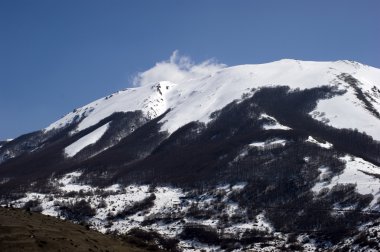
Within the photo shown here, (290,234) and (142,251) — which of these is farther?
(290,234)

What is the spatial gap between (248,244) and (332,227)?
27.2 m

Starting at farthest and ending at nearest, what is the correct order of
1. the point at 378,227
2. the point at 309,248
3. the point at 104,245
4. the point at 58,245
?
1. the point at 309,248
2. the point at 378,227
3. the point at 104,245
4. the point at 58,245

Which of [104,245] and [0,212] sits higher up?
[0,212]

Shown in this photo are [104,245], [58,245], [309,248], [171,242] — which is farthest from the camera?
[171,242]

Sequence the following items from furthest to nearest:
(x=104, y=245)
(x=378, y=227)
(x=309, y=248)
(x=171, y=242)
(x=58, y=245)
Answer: (x=171, y=242), (x=309, y=248), (x=378, y=227), (x=104, y=245), (x=58, y=245)

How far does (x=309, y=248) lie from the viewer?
7042 inches

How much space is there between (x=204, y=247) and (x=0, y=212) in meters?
133

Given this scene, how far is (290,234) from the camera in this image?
19662 cm

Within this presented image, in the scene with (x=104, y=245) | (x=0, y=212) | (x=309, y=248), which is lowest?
(x=309, y=248)

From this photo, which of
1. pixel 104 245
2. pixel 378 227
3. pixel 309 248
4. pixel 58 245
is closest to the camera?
pixel 58 245

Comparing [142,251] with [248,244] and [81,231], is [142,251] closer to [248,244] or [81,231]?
[81,231]

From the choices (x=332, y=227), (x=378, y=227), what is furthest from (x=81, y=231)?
(x=332, y=227)

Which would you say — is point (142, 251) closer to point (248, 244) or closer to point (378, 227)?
point (378, 227)

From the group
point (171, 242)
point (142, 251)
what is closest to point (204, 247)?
point (171, 242)
